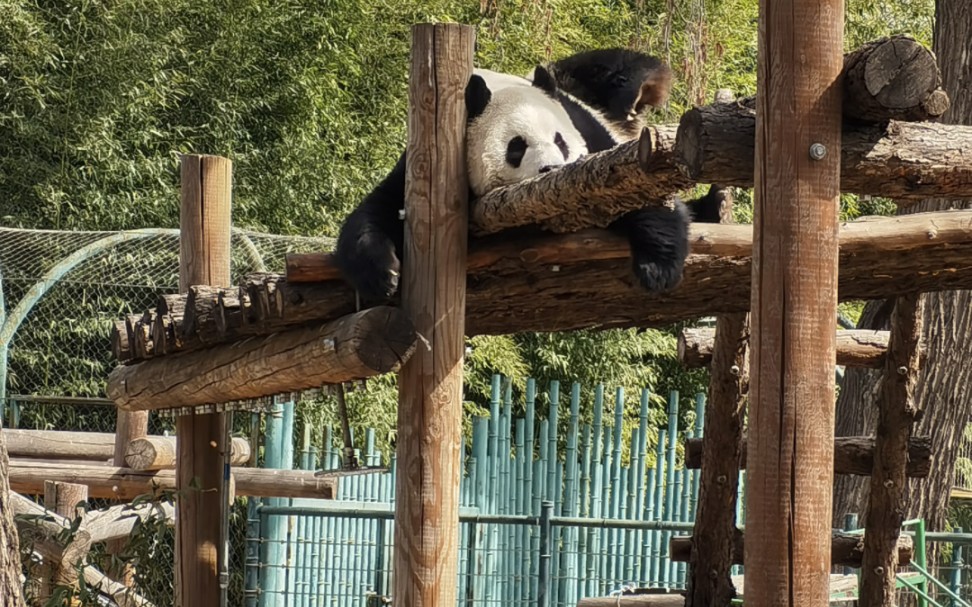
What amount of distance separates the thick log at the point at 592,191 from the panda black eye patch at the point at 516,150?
0.30 meters

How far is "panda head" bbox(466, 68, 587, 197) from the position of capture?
400 cm

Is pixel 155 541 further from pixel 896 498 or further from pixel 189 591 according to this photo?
pixel 896 498

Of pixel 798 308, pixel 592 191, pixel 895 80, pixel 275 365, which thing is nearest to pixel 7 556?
pixel 275 365

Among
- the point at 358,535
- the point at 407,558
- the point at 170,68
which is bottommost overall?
the point at 358,535

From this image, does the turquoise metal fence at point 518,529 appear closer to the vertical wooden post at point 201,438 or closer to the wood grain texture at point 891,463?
the vertical wooden post at point 201,438

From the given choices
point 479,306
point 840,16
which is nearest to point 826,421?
point 840,16

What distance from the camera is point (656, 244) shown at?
3.79 m

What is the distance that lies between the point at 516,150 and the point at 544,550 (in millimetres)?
3404

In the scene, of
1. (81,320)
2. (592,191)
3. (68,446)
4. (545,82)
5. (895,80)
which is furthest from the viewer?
(81,320)

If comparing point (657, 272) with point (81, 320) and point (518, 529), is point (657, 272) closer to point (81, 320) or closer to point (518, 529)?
point (518, 529)

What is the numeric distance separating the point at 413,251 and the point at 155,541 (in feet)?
7.19

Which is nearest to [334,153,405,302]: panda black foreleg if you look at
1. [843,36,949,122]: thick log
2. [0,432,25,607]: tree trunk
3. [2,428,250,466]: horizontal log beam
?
[0,432,25,607]: tree trunk

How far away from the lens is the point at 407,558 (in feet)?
12.2

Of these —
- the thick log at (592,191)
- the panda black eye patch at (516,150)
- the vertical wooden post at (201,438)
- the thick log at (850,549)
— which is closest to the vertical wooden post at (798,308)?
the thick log at (592,191)
